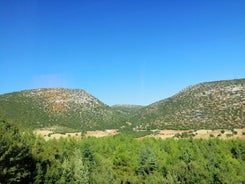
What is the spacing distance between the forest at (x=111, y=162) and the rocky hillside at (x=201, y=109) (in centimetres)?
4025

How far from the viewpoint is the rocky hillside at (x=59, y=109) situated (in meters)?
132

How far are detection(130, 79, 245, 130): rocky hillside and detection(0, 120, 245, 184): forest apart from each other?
40253 millimetres

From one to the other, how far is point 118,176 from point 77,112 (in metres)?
88.7

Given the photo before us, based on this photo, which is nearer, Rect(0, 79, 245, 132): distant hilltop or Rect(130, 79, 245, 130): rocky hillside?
Rect(130, 79, 245, 130): rocky hillside

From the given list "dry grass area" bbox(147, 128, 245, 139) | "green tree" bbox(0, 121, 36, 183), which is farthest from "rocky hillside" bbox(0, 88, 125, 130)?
"green tree" bbox(0, 121, 36, 183)

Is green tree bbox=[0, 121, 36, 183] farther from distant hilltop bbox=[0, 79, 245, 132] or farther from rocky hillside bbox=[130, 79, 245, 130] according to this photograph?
rocky hillside bbox=[130, 79, 245, 130]

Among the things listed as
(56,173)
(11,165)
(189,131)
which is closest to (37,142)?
(56,173)

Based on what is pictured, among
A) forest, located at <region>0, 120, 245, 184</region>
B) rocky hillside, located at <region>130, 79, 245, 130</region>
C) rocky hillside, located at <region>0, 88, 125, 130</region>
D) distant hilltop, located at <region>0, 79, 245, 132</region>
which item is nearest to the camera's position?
forest, located at <region>0, 120, 245, 184</region>

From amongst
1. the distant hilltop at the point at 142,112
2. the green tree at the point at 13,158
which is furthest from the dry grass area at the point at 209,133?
the green tree at the point at 13,158

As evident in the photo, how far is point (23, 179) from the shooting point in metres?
41.2

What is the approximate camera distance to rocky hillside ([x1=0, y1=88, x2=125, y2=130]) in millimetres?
131500

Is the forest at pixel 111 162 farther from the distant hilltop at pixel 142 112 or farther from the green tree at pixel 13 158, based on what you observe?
the distant hilltop at pixel 142 112

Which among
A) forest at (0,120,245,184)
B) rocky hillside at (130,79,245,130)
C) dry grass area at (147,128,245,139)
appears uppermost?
rocky hillside at (130,79,245,130)

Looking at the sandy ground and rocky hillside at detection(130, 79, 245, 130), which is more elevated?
rocky hillside at detection(130, 79, 245, 130)
